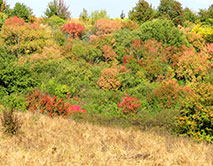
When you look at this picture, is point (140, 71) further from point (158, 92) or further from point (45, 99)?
point (45, 99)

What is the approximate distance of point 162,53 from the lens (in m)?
27.0

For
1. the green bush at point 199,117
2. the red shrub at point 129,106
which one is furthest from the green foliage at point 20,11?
the green bush at point 199,117

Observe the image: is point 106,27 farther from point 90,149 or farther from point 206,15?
point 90,149

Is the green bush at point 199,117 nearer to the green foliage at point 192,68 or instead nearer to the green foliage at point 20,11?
the green foliage at point 192,68

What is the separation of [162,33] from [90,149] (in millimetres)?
23439

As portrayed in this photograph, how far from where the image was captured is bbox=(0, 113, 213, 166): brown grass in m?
6.92

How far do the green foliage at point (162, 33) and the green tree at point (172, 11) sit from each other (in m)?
12.2

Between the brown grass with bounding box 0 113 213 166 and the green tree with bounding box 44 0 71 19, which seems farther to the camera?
the green tree with bounding box 44 0 71 19

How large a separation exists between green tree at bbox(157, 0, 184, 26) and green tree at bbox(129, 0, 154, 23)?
1.96 m

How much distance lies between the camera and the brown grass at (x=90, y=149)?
692 cm

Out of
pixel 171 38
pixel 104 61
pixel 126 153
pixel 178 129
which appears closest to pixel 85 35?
pixel 104 61

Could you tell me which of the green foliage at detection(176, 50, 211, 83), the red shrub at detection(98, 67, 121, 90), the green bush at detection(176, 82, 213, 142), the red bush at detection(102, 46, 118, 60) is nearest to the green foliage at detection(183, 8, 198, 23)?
the green foliage at detection(176, 50, 211, 83)

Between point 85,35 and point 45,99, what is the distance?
20.2 metres

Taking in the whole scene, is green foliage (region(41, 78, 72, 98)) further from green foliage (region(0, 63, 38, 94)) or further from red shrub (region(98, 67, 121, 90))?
red shrub (region(98, 67, 121, 90))
